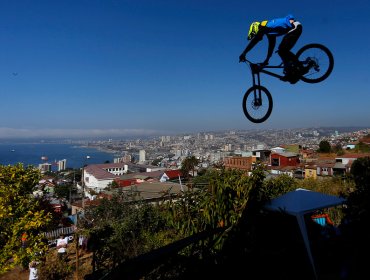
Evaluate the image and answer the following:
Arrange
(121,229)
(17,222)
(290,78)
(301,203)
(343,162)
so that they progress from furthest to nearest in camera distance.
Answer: (343,162)
(121,229)
(17,222)
(301,203)
(290,78)

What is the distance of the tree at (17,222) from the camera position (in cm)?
991

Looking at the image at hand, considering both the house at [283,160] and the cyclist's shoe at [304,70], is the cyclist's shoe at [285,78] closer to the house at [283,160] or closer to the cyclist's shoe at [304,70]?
the cyclist's shoe at [304,70]

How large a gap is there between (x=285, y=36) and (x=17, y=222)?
33.8 ft

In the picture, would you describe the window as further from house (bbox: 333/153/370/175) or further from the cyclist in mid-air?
the cyclist in mid-air

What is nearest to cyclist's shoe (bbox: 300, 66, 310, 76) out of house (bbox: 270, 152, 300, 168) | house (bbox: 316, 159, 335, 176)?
house (bbox: 316, 159, 335, 176)

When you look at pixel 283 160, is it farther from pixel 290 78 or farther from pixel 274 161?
pixel 290 78

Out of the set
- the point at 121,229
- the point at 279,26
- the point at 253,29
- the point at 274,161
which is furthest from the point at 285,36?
the point at 274,161

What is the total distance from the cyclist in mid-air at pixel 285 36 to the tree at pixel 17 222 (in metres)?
9.35

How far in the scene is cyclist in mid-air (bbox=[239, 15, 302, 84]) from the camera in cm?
455

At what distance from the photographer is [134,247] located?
970 cm

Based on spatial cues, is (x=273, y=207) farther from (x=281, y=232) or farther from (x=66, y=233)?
(x=66, y=233)

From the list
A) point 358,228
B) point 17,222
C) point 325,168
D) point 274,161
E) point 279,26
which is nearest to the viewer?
point 358,228

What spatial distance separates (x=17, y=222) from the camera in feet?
33.9

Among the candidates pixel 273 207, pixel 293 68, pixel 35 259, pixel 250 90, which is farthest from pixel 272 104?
pixel 35 259
